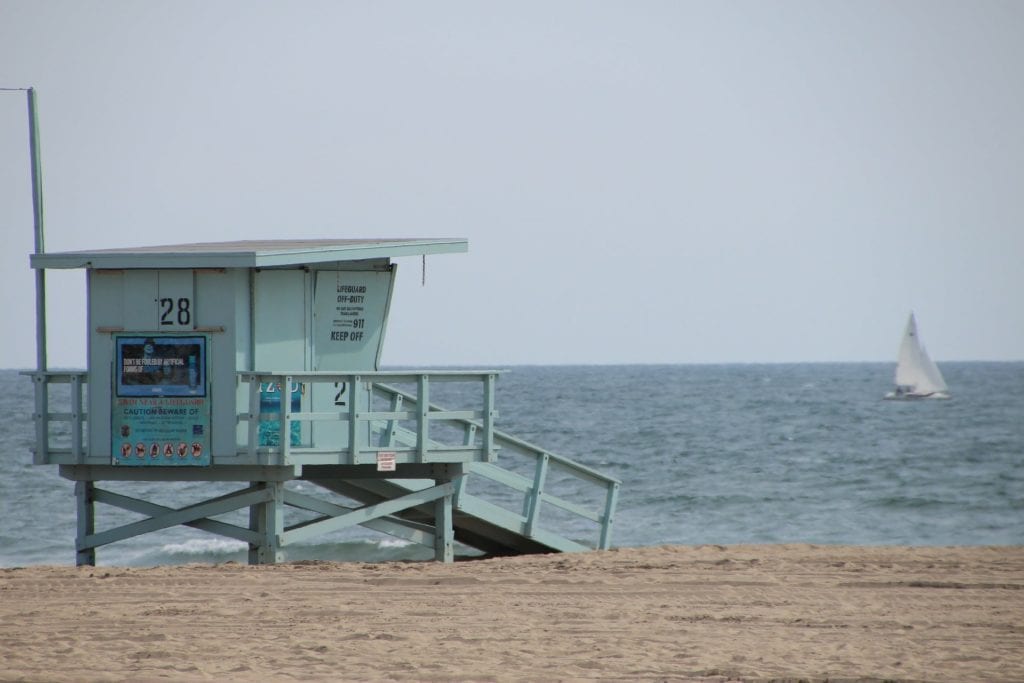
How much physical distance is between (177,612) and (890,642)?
593 centimetres

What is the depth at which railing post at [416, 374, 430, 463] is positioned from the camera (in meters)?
15.7

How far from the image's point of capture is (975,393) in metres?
99.7

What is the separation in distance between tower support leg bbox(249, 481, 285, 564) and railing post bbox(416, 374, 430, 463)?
1510mm

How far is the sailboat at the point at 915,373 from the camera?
9175 centimetres

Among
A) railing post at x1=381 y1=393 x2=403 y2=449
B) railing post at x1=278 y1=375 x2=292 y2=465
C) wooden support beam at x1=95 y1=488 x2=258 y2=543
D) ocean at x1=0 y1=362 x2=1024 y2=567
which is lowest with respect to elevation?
ocean at x1=0 y1=362 x2=1024 y2=567

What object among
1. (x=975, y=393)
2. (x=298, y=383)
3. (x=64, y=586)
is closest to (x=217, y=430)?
(x=298, y=383)

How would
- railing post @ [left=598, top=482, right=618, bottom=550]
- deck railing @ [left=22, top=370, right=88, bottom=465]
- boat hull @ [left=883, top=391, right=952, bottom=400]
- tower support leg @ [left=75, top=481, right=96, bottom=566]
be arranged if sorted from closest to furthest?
1. deck railing @ [left=22, top=370, right=88, bottom=465]
2. tower support leg @ [left=75, top=481, right=96, bottom=566]
3. railing post @ [left=598, top=482, right=618, bottom=550]
4. boat hull @ [left=883, top=391, right=952, bottom=400]

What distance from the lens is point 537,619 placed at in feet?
41.4

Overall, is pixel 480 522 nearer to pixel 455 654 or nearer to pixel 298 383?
pixel 298 383

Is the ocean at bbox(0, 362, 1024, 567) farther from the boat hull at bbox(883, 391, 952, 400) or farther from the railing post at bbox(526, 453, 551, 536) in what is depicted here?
the boat hull at bbox(883, 391, 952, 400)

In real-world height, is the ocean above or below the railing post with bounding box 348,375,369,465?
below

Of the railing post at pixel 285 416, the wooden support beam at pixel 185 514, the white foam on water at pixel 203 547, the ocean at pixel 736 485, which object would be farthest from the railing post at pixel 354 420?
the white foam on water at pixel 203 547

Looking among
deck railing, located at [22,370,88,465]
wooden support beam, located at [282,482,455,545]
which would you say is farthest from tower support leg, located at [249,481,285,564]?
deck railing, located at [22,370,88,465]

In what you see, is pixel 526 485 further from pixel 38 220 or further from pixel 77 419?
pixel 38 220
